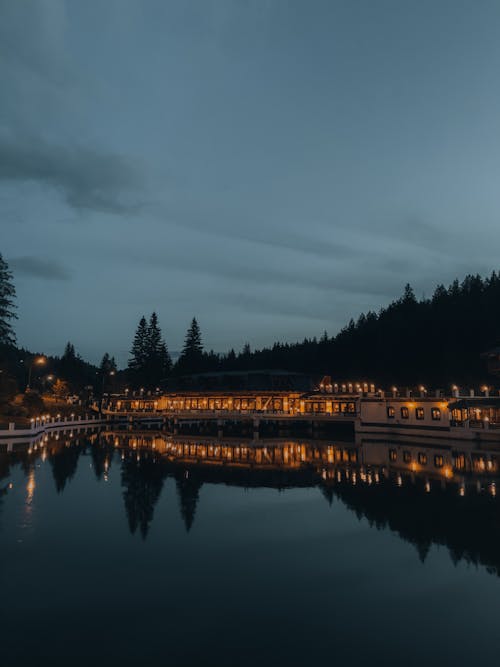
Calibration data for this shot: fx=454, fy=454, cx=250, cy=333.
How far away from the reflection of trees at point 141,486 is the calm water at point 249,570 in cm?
15

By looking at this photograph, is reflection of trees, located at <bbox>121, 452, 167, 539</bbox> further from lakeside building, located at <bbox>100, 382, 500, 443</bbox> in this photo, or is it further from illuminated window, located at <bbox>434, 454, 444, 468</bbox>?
lakeside building, located at <bbox>100, 382, 500, 443</bbox>

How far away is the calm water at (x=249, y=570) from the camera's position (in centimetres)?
998

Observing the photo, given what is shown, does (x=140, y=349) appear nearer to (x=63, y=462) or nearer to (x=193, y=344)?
(x=193, y=344)

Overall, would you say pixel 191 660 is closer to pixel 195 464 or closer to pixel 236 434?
pixel 195 464

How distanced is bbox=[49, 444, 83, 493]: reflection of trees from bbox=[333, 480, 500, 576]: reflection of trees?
16872mm

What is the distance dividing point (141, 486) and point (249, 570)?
14.7 meters

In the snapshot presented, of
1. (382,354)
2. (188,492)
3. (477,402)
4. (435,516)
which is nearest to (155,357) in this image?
(382,354)

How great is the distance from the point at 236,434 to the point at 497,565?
49382mm

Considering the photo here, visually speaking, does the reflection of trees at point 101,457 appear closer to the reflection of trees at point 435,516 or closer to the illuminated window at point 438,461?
the reflection of trees at point 435,516

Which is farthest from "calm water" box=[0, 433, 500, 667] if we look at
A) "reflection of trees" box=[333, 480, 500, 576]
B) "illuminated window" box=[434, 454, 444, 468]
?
"illuminated window" box=[434, 454, 444, 468]

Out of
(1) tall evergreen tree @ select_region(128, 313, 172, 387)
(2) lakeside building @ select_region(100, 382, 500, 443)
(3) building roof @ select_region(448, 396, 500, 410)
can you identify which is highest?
(1) tall evergreen tree @ select_region(128, 313, 172, 387)

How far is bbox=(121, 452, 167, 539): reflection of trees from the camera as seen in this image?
2031 cm

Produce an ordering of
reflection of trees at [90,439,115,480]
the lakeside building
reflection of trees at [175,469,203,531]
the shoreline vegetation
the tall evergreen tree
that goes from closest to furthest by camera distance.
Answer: reflection of trees at [175,469,203,531] < reflection of trees at [90,439,115,480] < the lakeside building < the shoreline vegetation < the tall evergreen tree

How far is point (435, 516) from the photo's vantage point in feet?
66.7
